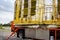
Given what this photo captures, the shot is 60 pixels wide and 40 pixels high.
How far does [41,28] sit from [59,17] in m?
1.03

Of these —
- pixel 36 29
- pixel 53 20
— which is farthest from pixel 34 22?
pixel 53 20

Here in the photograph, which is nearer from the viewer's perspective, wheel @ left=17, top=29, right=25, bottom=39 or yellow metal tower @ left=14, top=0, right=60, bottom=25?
yellow metal tower @ left=14, top=0, right=60, bottom=25

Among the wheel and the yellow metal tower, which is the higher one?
the yellow metal tower

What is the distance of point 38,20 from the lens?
9289 mm

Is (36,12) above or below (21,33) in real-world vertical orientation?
above

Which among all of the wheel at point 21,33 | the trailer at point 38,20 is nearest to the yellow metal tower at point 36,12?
the trailer at point 38,20

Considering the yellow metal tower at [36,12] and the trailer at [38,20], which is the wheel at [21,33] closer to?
the trailer at [38,20]

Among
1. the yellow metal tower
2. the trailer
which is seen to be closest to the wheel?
the trailer

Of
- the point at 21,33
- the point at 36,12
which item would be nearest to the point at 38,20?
the point at 36,12

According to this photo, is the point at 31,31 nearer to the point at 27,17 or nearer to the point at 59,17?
the point at 27,17

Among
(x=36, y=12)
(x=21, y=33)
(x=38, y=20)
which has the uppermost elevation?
(x=36, y=12)

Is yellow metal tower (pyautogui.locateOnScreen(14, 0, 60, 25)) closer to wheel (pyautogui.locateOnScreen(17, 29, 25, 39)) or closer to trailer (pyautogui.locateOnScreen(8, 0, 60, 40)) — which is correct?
trailer (pyautogui.locateOnScreen(8, 0, 60, 40))

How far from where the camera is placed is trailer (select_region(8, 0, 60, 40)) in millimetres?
8961

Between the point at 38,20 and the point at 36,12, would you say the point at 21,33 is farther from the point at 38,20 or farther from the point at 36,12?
the point at 36,12
